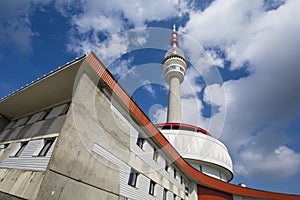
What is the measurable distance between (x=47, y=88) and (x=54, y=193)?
16.8 feet

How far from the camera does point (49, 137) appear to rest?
6863mm

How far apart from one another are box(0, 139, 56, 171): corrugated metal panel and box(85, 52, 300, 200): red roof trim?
11.3ft

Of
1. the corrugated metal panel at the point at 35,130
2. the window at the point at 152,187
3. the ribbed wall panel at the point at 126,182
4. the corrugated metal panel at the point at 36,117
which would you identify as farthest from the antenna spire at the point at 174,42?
the corrugated metal panel at the point at 35,130

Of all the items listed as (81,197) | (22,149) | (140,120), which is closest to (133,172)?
(140,120)

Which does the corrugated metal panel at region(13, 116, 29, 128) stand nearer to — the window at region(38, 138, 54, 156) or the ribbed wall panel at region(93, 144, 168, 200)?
the window at region(38, 138, 54, 156)

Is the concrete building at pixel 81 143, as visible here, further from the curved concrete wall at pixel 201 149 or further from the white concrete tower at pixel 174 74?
the white concrete tower at pixel 174 74

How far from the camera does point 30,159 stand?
6617 mm

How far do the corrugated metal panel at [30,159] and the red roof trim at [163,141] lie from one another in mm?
3443

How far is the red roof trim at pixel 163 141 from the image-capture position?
7.29 meters

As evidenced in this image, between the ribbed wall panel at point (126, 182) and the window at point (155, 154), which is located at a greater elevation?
the window at point (155, 154)

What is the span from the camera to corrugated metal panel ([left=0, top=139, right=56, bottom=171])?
5.90 m

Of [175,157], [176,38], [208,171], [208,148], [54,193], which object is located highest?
[176,38]

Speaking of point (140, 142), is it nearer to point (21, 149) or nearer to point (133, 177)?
point (133, 177)

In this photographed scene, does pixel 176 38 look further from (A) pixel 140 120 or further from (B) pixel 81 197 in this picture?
(B) pixel 81 197
